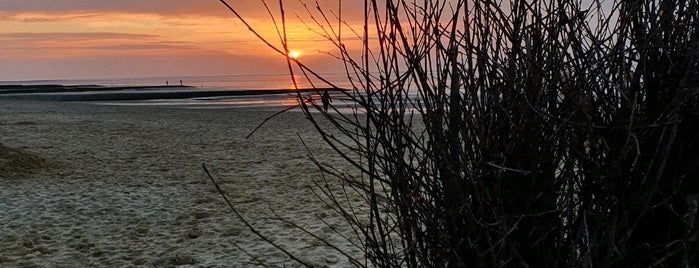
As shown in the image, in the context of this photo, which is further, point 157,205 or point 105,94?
point 105,94

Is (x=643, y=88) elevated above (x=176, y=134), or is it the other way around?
(x=643, y=88)

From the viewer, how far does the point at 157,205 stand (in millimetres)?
8781

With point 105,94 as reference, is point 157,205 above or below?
above

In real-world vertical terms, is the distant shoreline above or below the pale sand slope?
below

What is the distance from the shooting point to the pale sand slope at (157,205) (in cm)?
Result: 636

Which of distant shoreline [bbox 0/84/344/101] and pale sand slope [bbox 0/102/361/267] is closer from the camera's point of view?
pale sand slope [bbox 0/102/361/267]

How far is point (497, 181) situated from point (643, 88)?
696mm

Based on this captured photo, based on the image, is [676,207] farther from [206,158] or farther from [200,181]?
[206,158]

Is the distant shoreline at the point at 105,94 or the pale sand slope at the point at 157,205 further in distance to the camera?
the distant shoreline at the point at 105,94

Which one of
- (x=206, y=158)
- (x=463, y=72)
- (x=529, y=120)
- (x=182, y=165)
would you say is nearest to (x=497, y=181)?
(x=529, y=120)

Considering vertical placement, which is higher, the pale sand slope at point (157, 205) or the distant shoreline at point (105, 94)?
the pale sand slope at point (157, 205)

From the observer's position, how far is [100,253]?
639 cm

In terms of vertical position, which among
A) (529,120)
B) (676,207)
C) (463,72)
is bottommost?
(676,207)

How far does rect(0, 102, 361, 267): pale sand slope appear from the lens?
6359 millimetres
